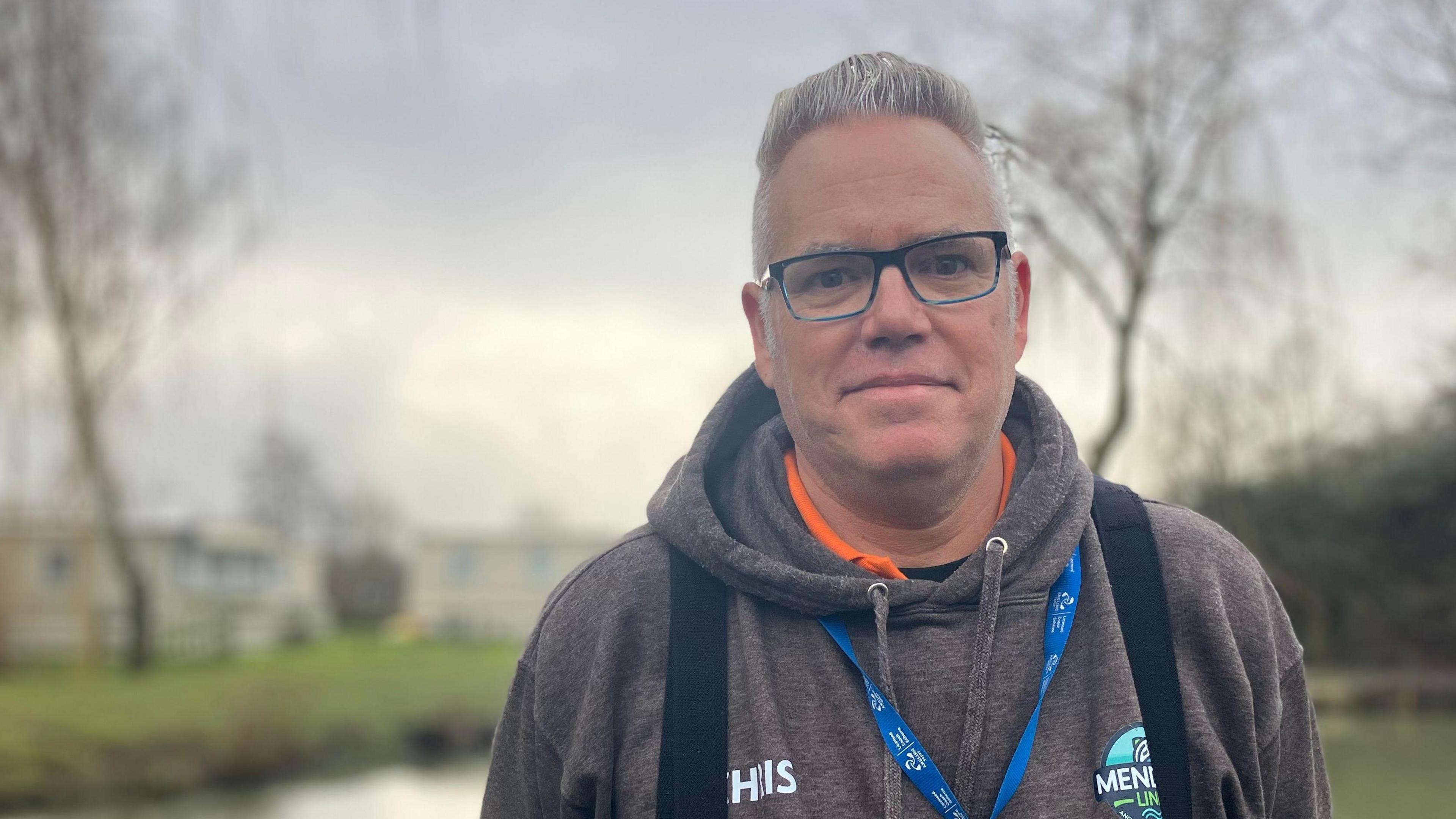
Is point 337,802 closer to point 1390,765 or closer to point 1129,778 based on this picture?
point 1390,765

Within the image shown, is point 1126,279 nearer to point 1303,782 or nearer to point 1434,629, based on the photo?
point 1303,782

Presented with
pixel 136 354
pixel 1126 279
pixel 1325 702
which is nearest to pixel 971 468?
pixel 1126 279

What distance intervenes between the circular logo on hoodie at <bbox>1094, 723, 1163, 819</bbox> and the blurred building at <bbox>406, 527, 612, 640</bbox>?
135 feet

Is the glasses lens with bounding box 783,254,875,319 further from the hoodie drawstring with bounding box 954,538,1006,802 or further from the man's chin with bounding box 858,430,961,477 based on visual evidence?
the hoodie drawstring with bounding box 954,538,1006,802

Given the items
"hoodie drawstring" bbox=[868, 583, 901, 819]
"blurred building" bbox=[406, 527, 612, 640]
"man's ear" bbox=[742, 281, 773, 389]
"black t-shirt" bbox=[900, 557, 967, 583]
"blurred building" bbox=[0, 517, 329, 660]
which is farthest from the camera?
"blurred building" bbox=[406, 527, 612, 640]

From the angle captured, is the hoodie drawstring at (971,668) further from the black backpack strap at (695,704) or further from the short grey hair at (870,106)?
the short grey hair at (870,106)

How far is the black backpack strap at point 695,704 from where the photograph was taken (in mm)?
1538

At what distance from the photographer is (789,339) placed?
5.67 ft

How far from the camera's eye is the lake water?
442 inches

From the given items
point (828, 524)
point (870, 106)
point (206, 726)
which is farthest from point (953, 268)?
point (206, 726)

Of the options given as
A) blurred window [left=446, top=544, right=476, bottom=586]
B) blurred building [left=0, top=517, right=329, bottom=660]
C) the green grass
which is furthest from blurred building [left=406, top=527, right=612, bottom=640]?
the green grass

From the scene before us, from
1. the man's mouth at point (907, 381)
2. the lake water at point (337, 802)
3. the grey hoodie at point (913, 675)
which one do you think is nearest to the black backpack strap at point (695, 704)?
the grey hoodie at point (913, 675)

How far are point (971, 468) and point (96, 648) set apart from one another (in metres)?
21.0

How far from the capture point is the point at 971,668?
1.59 m
